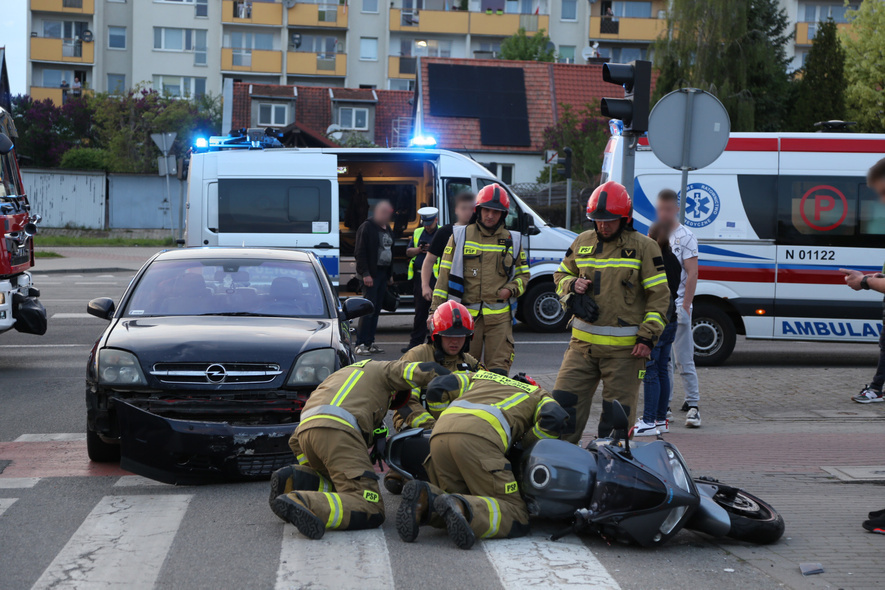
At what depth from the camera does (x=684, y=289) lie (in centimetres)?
818

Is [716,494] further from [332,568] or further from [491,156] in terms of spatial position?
[491,156]

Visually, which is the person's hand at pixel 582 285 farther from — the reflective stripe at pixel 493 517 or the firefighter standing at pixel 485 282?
the reflective stripe at pixel 493 517

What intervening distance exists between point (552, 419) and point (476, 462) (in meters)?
0.44

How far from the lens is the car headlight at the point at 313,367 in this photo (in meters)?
6.29

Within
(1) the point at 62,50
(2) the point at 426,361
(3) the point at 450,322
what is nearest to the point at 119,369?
(2) the point at 426,361

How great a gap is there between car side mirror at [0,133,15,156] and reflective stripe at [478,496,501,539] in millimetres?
8036

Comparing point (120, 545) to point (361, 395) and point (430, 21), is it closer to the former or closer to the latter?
point (361, 395)

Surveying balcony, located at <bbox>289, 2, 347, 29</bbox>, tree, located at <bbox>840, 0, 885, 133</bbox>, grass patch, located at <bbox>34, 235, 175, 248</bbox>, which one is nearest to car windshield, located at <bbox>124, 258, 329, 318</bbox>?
grass patch, located at <bbox>34, 235, 175, 248</bbox>

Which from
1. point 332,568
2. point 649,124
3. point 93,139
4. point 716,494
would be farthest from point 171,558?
point 93,139

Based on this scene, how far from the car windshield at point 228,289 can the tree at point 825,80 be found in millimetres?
34437

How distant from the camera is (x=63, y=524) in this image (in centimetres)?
538

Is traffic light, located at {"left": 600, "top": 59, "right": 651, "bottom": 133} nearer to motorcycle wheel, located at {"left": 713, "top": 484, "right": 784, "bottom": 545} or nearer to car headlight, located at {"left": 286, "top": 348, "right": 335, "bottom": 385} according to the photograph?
car headlight, located at {"left": 286, "top": 348, "right": 335, "bottom": 385}

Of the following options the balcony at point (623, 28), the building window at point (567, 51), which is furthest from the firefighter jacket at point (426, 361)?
the building window at point (567, 51)

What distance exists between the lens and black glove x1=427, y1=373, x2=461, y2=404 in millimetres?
5211
